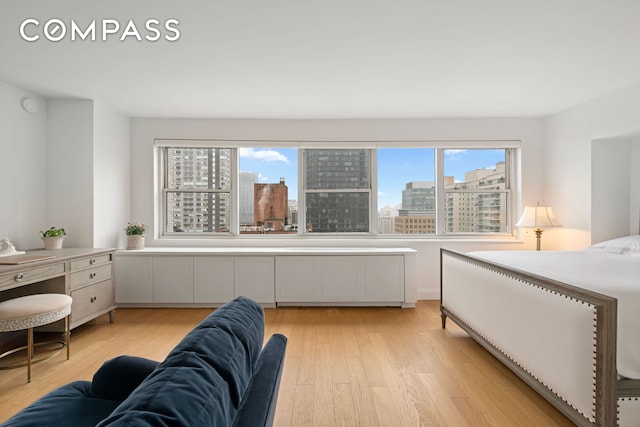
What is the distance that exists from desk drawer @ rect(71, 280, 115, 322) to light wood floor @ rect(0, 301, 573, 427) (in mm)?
239

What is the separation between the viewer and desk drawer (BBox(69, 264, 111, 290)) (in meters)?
3.15

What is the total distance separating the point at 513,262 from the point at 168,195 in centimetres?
422

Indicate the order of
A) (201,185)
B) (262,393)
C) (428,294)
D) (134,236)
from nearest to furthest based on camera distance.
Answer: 1. (262,393)
2. (134,236)
3. (428,294)
4. (201,185)

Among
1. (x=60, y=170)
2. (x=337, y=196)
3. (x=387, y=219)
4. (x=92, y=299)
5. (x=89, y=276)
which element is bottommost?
(x=92, y=299)

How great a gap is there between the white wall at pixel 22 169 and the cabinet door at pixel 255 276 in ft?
7.08

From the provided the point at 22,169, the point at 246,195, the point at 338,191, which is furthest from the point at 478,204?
the point at 22,169

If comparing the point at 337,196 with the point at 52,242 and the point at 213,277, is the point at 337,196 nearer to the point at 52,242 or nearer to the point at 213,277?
the point at 213,277

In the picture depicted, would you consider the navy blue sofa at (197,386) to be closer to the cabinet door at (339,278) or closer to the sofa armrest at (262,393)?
the sofa armrest at (262,393)

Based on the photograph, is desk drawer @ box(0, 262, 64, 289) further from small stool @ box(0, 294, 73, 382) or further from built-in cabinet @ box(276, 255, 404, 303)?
built-in cabinet @ box(276, 255, 404, 303)

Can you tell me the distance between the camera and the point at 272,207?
4.78 metres

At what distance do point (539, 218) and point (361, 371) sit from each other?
10.00 feet

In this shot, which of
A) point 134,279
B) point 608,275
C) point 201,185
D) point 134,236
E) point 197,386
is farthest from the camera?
point 201,185

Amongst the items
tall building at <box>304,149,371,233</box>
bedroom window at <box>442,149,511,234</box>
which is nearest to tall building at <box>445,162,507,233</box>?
bedroom window at <box>442,149,511,234</box>

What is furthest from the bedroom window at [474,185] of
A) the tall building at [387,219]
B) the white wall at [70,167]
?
the white wall at [70,167]
